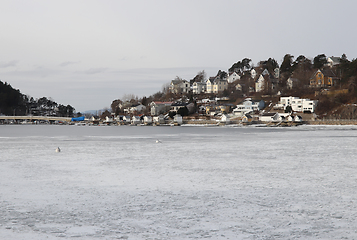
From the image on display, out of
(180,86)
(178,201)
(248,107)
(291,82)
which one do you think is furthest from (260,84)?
(178,201)

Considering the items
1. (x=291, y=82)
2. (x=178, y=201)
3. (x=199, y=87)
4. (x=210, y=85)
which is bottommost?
(x=178, y=201)

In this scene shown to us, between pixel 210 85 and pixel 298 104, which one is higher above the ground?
pixel 210 85

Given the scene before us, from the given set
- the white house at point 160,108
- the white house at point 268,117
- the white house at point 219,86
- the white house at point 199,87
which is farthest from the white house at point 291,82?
the white house at point 160,108

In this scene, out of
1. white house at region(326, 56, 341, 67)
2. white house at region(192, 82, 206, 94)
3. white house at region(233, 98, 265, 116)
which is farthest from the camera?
white house at region(192, 82, 206, 94)

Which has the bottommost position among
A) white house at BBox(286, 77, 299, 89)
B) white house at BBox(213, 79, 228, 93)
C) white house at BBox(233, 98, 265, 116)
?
white house at BBox(233, 98, 265, 116)

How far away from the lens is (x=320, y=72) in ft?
346

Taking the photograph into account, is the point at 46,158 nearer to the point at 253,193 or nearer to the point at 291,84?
the point at 253,193

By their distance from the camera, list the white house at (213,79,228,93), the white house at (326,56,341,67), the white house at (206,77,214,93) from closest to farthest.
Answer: the white house at (326,56,341,67) → the white house at (213,79,228,93) → the white house at (206,77,214,93)

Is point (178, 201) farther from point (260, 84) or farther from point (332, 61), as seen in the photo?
point (260, 84)

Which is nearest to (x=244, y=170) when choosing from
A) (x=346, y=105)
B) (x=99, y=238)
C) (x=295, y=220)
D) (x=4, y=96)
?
(x=295, y=220)

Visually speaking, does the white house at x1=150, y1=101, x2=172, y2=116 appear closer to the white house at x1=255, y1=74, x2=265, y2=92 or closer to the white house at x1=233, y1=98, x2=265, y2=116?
the white house at x1=255, y1=74, x2=265, y2=92

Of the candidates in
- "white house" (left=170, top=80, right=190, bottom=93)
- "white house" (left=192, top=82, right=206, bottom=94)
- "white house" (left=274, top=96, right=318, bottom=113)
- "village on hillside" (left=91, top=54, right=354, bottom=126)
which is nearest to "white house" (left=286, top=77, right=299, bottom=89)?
"village on hillside" (left=91, top=54, right=354, bottom=126)

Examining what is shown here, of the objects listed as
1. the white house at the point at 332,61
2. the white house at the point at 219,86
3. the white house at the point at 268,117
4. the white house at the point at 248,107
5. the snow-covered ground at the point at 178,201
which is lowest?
the snow-covered ground at the point at 178,201

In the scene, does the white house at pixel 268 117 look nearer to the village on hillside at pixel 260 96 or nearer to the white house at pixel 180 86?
the village on hillside at pixel 260 96
